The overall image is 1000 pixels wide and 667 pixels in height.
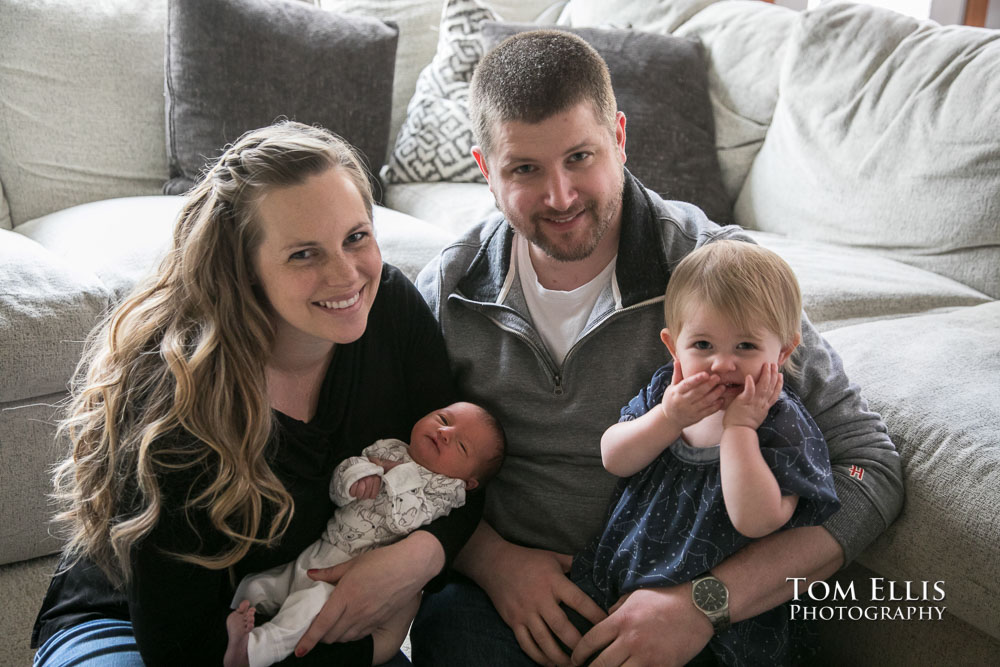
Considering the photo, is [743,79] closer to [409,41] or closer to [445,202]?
[445,202]

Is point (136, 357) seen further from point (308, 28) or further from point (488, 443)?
point (308, 28)

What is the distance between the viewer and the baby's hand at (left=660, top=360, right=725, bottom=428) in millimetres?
1138

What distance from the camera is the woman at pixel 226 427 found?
3.84 ft

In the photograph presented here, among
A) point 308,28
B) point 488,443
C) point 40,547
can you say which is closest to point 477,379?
point 488,443

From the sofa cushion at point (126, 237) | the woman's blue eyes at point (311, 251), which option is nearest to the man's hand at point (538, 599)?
the woman's blue eyes at point (311, 251)

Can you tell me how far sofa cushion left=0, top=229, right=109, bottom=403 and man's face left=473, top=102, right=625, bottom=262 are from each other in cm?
98

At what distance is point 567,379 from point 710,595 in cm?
39

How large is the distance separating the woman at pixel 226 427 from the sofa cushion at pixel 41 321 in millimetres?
489

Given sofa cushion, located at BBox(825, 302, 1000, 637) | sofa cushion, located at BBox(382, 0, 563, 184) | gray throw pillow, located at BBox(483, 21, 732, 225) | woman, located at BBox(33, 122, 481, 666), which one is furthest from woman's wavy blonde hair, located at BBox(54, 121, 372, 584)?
sofa cushion, located at BBox(382, 0, 563, 184)

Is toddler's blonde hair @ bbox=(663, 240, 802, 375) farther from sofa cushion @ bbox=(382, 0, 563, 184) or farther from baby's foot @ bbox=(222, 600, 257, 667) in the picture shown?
sofa cushion @ bbox=(382, 0, 563, 184)

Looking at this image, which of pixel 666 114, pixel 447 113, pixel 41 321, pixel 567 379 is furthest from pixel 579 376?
pixel 447 113

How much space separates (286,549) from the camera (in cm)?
131

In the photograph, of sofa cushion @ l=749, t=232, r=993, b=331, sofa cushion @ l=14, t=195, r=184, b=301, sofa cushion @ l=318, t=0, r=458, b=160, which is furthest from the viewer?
sofa cushion @ l=318, t=0, r=458, b=160

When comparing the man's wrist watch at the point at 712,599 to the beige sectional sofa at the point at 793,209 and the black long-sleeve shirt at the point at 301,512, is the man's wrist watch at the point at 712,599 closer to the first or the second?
the beige sectional sofa at the point at 793,209
